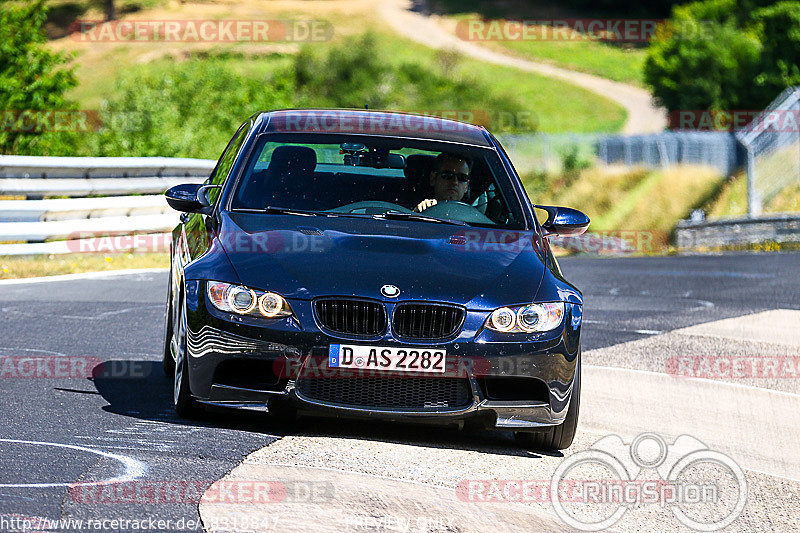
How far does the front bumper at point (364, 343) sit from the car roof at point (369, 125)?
5.58 feet

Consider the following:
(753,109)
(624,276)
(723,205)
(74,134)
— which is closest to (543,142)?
(723,205)

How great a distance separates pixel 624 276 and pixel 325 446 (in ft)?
34.7

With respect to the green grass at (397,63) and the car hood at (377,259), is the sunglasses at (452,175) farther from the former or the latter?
the green grass at (397,63)

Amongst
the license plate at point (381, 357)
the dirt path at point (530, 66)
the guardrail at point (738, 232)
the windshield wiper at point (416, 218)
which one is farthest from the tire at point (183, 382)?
the dirt path at point (530, 66)

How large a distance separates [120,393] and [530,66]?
337 ft

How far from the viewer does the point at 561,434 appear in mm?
6293

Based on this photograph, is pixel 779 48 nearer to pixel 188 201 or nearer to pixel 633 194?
pixel 633 194

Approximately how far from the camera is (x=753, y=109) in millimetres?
62812

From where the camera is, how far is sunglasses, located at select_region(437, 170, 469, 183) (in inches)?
294

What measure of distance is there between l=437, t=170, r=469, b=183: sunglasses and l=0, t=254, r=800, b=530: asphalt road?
62.7 inches

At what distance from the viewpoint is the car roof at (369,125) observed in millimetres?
7547

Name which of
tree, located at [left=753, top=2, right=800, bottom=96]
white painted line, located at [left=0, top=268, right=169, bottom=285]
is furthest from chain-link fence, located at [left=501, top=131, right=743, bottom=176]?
white painted line, located at [left=0, top=268, right=169, bottom=285]

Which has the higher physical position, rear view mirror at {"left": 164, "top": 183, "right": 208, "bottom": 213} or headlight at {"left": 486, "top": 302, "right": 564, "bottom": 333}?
rear view mirror at {"left": 164, "top": 183, "right": 208, "bottom": 213}

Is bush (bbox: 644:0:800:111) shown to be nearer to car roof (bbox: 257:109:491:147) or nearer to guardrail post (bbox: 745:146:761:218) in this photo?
guardrail post (bbox: 745:146:761:218)
